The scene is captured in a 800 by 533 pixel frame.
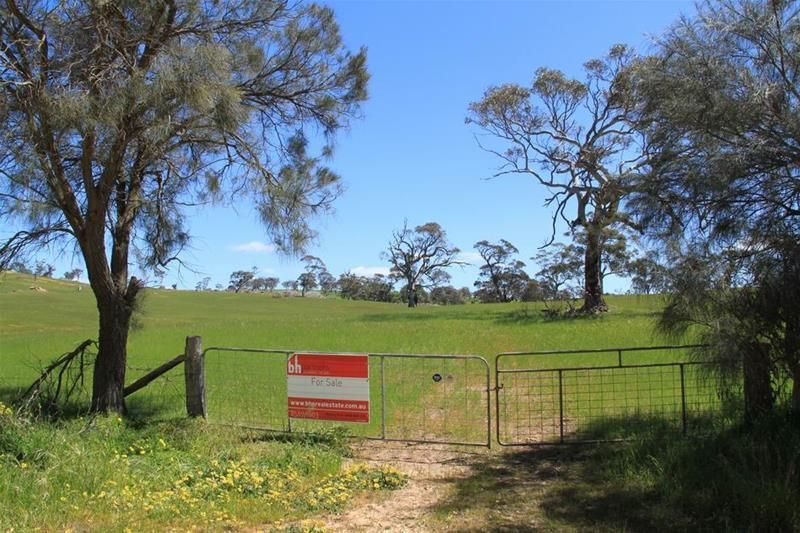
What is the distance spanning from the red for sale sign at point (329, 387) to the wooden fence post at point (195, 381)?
1367 mm

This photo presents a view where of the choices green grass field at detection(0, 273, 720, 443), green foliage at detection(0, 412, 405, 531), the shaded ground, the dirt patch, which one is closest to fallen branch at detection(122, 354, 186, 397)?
green grass field at detection(0, 273, 720, 443)

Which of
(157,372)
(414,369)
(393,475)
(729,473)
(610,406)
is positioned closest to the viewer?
(729,473)

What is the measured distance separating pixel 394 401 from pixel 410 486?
428cm

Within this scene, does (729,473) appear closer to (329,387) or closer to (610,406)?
(610,406)

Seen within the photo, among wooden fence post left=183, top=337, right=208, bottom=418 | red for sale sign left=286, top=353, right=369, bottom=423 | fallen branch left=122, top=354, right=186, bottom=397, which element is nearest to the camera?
red for sale sign left=286, top=353, right=369, bottom=423

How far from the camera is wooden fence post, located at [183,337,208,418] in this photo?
9.21 metres

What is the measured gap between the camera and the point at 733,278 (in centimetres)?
670

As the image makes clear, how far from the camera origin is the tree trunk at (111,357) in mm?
9297

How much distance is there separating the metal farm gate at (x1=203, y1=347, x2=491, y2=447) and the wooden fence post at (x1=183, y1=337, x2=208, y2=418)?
30 centimetres

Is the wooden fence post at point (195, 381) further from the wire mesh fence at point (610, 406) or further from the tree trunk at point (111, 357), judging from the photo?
the wire mesh fence at point (610, 406)

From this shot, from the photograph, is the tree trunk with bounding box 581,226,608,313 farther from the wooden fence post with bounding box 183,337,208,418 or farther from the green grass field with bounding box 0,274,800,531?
the wooden fence post with bounding box 183,337,208,418

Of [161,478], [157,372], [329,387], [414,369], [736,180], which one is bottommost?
[161,478]

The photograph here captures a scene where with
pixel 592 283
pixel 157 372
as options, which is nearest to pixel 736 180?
pixel 157 372

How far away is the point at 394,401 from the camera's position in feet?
35.8
